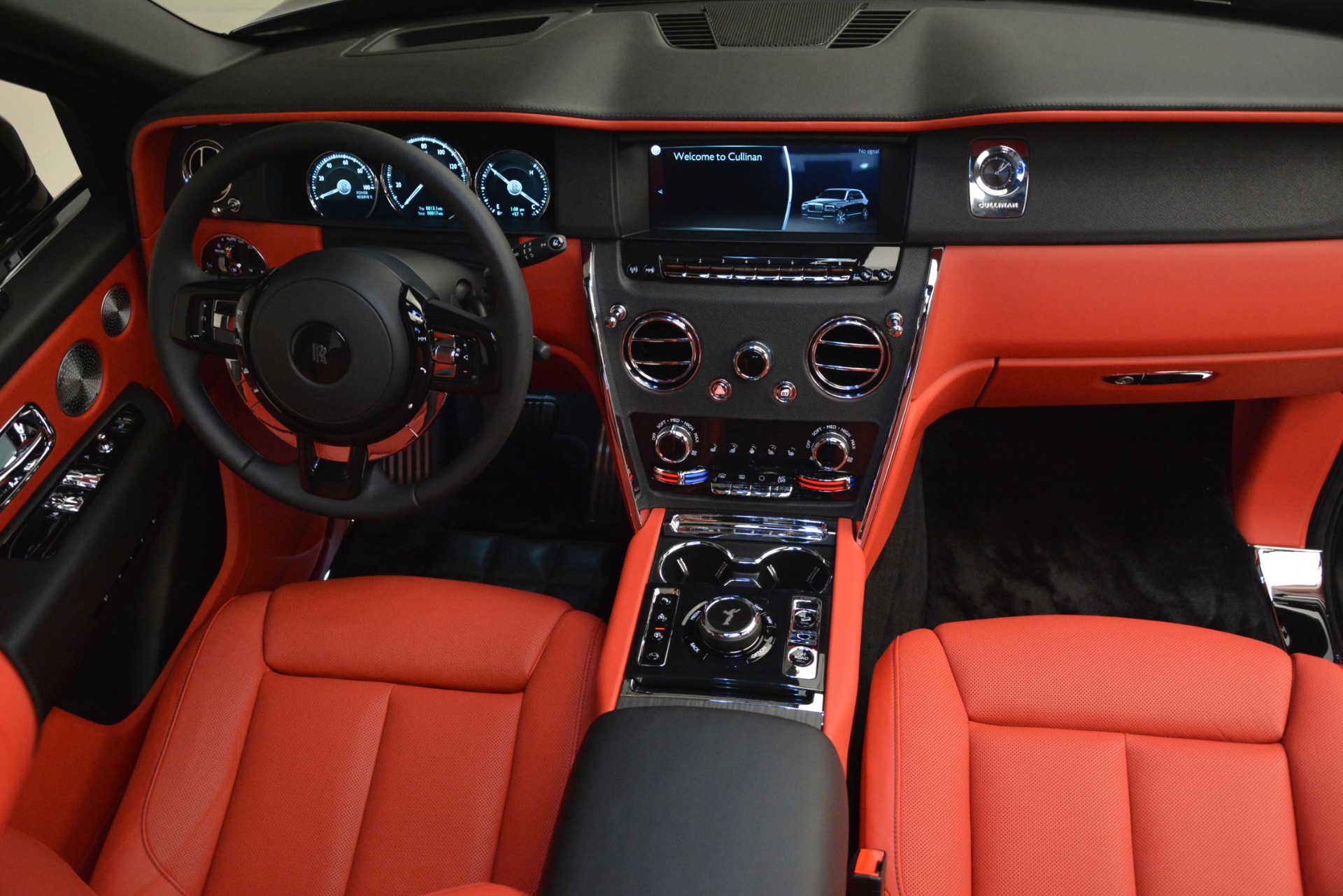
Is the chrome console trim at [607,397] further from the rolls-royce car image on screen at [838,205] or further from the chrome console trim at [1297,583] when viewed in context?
the chrome console trim at [1297,583]

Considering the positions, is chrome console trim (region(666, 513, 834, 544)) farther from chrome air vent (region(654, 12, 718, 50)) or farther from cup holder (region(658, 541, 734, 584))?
chrome air vent (region(654, 12, 718, 50))

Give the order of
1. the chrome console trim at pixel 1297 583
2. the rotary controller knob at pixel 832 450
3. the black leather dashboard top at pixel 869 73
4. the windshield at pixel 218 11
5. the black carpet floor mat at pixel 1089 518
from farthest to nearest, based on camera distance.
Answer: the black carpet floor mat at pixel 1089 518
the chrome console trim at pixel 1297 583
the windshield at pixel 218 11
the rotary controller knob at pixel 832 450
the black leather dashboard top at pixel 869 73

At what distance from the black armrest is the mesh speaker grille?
972 mm

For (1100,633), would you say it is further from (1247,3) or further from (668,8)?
(668,8)

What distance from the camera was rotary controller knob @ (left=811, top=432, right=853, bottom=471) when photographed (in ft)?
4.76

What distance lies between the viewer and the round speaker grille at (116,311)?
1.45 m

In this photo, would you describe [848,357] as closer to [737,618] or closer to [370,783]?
[737,618]

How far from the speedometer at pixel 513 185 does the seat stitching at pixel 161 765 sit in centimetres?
71

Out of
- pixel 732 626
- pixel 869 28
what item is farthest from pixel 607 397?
pixel 869 28

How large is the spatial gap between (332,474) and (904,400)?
2.74 feet

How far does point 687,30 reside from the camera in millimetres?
1463

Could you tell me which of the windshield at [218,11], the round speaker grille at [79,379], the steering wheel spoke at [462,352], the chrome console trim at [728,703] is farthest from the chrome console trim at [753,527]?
the windshield at [218,11]

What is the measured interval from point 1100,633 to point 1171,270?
547 millimetres

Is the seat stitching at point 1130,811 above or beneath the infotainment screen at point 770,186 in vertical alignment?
beneath
